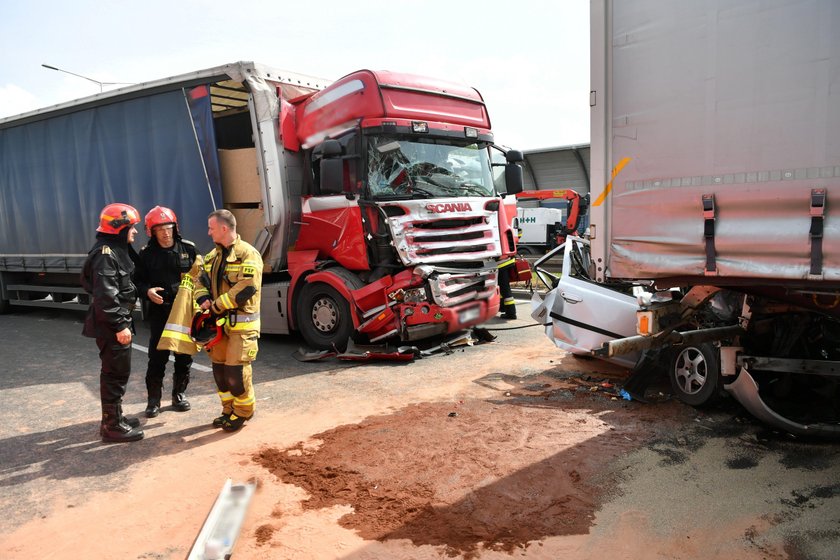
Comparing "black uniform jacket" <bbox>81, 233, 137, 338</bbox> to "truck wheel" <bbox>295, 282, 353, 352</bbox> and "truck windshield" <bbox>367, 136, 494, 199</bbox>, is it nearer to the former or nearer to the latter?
"truck wheel" <bbox>295, 282, 353, 352</bbox>

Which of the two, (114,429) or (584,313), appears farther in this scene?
(584,313)

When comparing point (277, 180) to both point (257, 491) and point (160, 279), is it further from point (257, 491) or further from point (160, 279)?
point (257, 491)

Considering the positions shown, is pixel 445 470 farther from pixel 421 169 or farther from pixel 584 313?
pixel 421 169

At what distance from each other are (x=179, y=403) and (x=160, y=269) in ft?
4.12

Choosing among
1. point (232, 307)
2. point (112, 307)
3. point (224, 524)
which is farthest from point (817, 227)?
point (112, 307)

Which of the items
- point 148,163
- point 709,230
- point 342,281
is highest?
point 148,163

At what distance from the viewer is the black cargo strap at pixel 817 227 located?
9.61ft

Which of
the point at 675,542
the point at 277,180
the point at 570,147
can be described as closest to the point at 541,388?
the point at 675,542

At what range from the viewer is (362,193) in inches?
285

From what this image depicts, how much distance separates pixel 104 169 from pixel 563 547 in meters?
9.17

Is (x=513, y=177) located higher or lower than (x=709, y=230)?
higher

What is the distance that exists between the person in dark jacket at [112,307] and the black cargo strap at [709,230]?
4.13m

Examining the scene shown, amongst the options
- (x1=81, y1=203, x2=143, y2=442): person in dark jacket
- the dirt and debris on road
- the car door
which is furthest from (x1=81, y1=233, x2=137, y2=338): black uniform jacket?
the car door

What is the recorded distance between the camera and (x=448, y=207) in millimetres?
7363
